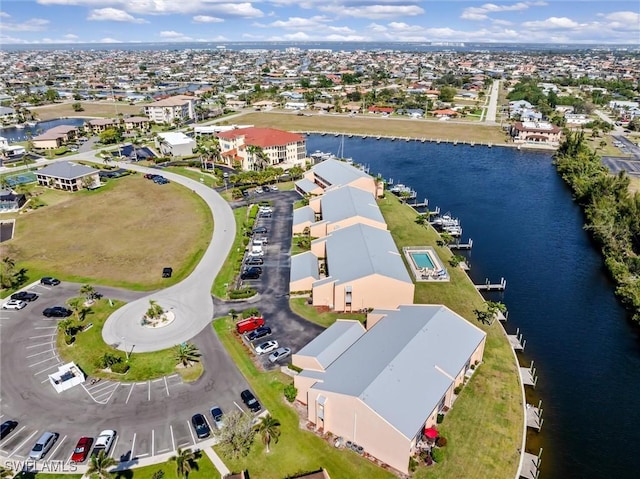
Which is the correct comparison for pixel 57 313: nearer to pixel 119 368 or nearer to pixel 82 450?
pixel 119 368

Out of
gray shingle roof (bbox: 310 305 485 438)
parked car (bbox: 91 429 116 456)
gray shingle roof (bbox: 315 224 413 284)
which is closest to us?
gray shingle roof (bbox: 310 305 485 438)

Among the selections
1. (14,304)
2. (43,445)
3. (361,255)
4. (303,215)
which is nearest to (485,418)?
(361,255)

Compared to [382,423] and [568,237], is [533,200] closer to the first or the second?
[568,237]

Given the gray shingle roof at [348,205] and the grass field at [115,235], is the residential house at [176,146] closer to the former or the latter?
the grass field at [115,235]

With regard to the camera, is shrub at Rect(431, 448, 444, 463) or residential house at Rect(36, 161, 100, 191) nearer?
shrub at Rect(431, 448, 444, 463)

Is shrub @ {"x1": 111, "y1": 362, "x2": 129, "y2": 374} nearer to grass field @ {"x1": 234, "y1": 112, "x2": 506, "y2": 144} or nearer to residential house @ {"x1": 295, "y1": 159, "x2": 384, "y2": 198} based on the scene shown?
residential house @ {"x1": 295, "y1": 159, "x2": 384, "y2": 198}

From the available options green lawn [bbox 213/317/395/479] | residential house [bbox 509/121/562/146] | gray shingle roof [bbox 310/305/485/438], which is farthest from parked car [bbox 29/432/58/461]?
residential house [bbox 509/121/562/146]

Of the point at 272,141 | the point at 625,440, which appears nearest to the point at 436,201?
the point at 272,141
